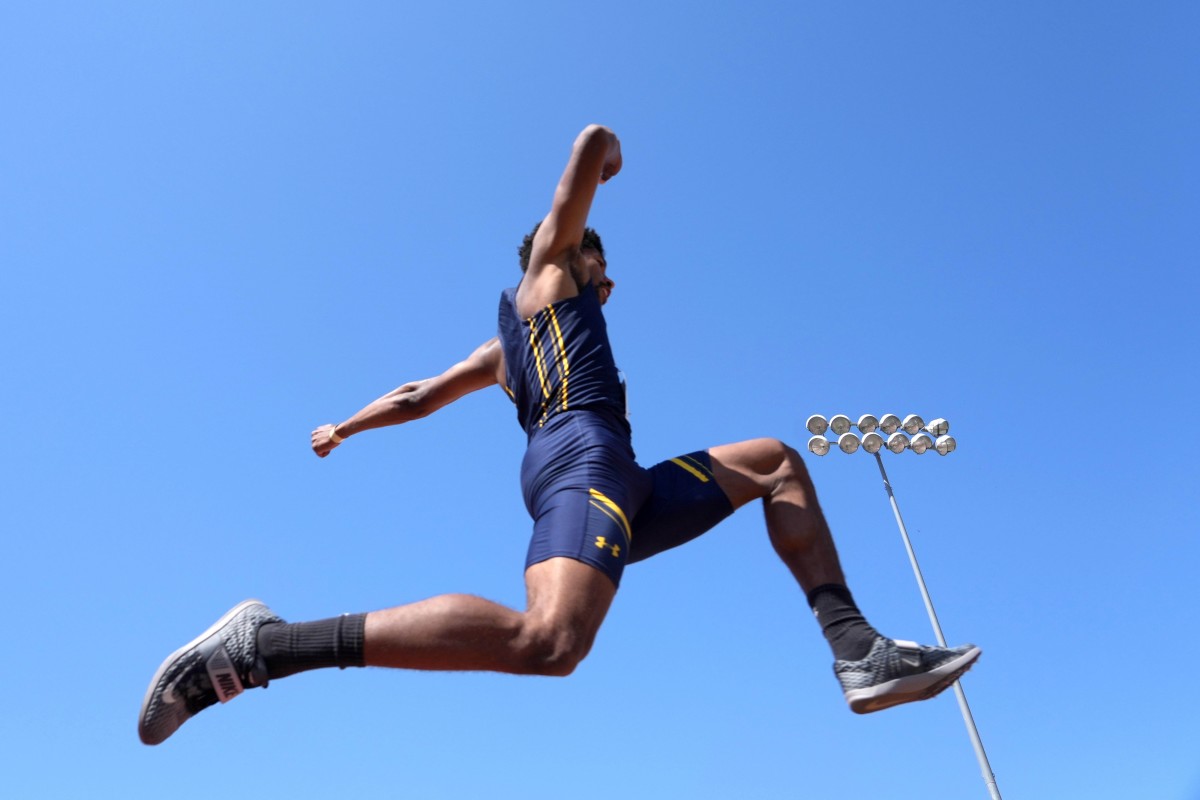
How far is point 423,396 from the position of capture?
5.37 m

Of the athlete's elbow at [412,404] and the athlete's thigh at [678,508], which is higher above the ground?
the athlete's elbow at [412,404]

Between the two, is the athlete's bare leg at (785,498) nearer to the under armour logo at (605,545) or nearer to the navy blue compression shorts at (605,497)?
the navy blue compression shorts at (605,497)

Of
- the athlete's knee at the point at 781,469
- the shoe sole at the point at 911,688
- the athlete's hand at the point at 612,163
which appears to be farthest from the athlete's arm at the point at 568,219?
the shoe sole at the point at 911,688

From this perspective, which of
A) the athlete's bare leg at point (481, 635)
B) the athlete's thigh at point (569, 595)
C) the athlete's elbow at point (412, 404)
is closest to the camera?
the athlete's bare leg at point (481, 635)

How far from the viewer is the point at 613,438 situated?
13.5ft

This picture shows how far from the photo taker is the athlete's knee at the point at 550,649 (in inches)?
129

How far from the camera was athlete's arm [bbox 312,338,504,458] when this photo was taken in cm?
521

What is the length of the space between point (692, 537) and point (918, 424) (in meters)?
13.2

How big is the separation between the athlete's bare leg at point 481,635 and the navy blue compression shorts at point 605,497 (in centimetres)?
26

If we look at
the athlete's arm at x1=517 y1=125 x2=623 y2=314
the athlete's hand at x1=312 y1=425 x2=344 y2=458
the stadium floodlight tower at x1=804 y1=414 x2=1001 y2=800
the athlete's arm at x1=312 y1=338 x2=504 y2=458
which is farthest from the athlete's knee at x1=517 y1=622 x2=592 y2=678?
the stadium floodlight tower at x1=804 y1=414 x2=1001 y2=800

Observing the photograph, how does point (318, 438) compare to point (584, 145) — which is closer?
point (584, 145)

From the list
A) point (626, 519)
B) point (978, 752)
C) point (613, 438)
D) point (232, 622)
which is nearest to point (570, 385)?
point (613, 438)

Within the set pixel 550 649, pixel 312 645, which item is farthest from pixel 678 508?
pixel 312 645

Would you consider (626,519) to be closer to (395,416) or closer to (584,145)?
(584,145)
